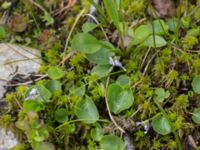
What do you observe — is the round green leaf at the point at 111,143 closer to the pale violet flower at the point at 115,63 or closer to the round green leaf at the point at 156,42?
the pale violet flower at the point at 115,63

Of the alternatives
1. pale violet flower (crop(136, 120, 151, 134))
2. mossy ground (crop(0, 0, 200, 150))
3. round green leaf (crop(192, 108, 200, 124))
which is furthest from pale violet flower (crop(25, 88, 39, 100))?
round green leaf (crop(192, 108, 200, 124))

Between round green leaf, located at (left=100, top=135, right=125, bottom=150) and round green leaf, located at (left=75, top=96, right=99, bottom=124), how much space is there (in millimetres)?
Answer: 94

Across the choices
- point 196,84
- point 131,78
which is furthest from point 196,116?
point 131,78

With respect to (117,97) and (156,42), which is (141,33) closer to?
(156,42)

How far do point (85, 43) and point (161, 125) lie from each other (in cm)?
47

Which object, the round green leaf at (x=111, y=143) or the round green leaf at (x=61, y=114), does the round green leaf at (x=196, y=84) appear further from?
the round green leaf at (x=61, y=114)

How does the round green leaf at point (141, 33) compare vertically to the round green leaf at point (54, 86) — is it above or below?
above

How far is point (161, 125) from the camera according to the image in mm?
1641

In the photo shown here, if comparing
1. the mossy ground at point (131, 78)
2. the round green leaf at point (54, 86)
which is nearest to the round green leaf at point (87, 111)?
the mossy ground at point (131, 78)

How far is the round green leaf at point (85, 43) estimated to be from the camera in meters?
1.78

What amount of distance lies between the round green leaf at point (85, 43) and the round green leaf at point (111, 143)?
38 centimetres

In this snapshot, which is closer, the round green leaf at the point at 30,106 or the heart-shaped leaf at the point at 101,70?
the round green leaf at the point at 30,106

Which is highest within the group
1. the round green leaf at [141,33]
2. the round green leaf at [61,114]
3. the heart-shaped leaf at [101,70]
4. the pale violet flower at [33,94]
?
the round green leaf at [141,33]

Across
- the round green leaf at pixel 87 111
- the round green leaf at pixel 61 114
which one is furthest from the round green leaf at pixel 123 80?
the round green leaf at pixel 61 114
